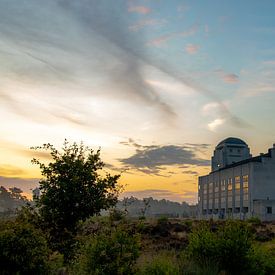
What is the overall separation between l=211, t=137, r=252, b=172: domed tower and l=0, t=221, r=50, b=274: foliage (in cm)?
13323

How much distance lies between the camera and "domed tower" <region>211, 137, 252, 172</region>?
14300cm

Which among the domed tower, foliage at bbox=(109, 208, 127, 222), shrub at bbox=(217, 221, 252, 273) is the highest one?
the domed tower

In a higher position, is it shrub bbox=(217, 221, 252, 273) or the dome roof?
the dome roof

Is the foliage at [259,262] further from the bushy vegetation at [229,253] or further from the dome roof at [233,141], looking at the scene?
the dome roof at [233,141]

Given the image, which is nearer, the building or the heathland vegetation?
the heathland vegetation

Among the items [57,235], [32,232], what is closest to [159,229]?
[57,235]

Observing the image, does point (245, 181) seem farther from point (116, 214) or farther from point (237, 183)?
point (116, 214)

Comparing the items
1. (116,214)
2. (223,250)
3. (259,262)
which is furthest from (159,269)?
(259,262)

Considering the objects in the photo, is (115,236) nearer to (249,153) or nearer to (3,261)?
(3,261)

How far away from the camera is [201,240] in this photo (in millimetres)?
18469

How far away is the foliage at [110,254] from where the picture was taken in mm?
14039

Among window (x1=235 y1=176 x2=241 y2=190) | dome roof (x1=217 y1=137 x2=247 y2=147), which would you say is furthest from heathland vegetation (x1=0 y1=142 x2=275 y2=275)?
dome roof (x1=217 y1=137 x2=247 y2=147)

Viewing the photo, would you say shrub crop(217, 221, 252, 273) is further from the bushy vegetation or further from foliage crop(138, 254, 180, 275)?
foliage crop(138, 254, 180, 275)

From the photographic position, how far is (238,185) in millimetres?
117250
